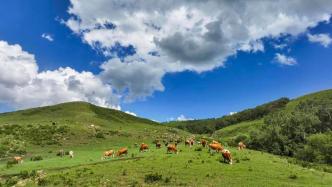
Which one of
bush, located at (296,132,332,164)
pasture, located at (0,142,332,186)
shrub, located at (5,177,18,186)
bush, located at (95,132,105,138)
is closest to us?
pasture, located at (0,142,332,186)

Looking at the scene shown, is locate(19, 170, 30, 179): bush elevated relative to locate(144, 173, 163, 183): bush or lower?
elevated

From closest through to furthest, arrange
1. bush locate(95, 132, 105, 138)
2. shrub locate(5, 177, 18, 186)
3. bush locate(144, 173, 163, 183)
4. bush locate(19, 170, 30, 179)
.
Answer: bush locate(144, 173, 163, 183) < shrub locate(5, 177, 18, 186) < bush locate(19, 170, 30, 179) < bush locate(95, 132, 105, 138)

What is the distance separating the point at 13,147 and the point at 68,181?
33.9 meters

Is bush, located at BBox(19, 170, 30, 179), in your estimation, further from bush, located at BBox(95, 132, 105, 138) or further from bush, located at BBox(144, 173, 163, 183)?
bush, located at BBox(95, 132, 105, 138)

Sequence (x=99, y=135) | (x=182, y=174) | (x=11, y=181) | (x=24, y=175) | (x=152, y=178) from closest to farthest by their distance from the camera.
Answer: (x=152, y=178) → (x=182, y=174) → (x=11, y=181) → (x=24, y=175) → (x=99, y=135)

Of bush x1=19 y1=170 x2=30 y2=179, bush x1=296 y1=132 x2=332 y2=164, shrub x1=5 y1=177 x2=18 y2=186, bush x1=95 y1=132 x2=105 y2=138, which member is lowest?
shrub x1=5 y1=177 x2=18 y2=186

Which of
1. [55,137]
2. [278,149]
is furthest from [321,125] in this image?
[55,137]

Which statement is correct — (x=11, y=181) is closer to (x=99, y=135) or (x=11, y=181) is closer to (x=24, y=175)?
(x=24, y=175)

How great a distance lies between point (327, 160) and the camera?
8000 centimetres

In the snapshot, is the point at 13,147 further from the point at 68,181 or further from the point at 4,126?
the point at 68,181

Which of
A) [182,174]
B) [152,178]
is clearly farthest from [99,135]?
[152,178]

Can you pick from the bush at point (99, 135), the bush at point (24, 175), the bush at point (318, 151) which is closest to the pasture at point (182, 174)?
the bush at point (24, 175)

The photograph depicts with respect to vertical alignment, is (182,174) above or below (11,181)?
above

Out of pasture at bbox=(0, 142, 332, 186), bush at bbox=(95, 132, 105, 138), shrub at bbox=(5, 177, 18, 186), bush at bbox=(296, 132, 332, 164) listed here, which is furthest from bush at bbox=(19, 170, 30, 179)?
bush at bbox=(296, 132, 332, 164)
